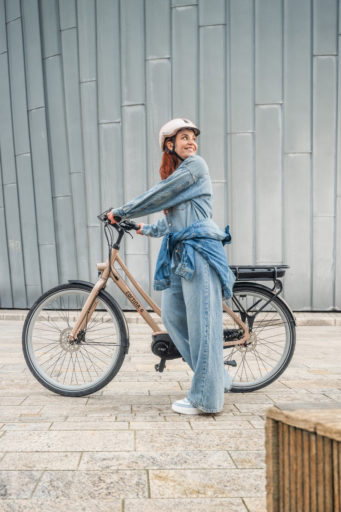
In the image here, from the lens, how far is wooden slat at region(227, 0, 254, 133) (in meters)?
9.70

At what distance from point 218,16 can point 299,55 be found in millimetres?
1701

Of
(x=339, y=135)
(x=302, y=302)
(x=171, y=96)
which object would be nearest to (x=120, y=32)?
(x=171, y=96)

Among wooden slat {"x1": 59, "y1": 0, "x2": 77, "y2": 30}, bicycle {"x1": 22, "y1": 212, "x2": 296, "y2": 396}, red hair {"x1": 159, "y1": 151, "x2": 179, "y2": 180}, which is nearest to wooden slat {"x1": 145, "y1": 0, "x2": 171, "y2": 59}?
wooden slat {"x1": 59, "y1": 0, "x2": 77, "y2": 30}

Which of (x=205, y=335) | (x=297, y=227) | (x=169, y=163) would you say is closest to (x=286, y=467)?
(x=205, y=335)

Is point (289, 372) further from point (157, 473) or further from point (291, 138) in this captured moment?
point (291, 138)

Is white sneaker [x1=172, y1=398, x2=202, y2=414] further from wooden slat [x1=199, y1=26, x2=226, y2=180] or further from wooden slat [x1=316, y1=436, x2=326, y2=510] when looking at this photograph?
wooden slat [x1=199, y1=26, x2=226, y2=180]

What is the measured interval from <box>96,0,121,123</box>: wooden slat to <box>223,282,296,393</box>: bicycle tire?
7366 mm

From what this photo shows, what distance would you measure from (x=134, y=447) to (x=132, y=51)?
8839mm

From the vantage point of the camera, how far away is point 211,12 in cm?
971

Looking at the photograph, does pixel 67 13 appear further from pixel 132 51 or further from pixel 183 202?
pixel 183 202

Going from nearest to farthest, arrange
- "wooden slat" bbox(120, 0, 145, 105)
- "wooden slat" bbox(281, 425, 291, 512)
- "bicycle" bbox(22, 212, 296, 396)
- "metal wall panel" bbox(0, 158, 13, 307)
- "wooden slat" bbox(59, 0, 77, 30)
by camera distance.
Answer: "wooden slat" bbox(281, 425, 291, 512) → "bicycle" bbox(22, 212, 296, 396) → "wooden slat" bbox(120, 0, 145, 105) → "wooden slat" bbox(59, 0, 77, 30) → "metal wall panel" bbox(0, 158, 13, 307)

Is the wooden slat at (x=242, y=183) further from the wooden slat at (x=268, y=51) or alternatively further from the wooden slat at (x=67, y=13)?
the wooden slat at (x=67, y=13)

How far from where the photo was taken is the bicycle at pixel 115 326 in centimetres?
360

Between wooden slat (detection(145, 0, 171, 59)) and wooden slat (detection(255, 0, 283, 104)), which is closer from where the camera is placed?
wooden slat (detection(255, 0, 283, 104))
